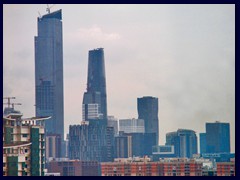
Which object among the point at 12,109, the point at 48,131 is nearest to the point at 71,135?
the point at 48,131

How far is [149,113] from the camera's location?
7969cm

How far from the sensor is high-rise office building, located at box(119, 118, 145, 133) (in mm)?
78000

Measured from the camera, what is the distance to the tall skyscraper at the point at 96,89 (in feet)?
287

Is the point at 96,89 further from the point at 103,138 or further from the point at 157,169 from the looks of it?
the point at 157,169

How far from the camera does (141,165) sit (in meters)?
45.8

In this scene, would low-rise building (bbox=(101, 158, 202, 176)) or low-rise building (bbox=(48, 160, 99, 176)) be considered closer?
low-rise building (bbox=(101, 158, 202, 176))

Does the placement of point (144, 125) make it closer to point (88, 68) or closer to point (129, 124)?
point (129, 124)

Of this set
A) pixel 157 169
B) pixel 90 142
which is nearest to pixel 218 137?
pixel 90 142

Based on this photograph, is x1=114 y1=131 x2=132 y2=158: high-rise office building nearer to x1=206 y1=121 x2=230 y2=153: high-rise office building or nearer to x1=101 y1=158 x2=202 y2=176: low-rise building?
x1=206 y1=121 x2=230 y2=153: high-rise office building

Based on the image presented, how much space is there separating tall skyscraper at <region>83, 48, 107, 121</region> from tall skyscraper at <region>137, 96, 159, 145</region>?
4933 mm

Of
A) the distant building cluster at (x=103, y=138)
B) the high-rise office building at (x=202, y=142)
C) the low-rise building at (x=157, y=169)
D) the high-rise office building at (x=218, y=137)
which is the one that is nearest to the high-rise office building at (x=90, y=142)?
the distant building cluster at (x=103, y=138)

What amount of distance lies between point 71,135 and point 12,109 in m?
49.0

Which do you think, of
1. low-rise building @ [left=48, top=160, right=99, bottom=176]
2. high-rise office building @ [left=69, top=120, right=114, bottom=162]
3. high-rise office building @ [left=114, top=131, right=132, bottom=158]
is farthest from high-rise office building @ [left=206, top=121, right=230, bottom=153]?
low-rise building @ [left=48, top=160, right=99, bottom=176]

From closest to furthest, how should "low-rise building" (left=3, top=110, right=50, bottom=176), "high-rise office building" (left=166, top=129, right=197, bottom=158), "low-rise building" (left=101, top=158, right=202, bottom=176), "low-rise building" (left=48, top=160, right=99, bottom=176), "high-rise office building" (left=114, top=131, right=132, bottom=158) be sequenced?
"low-rise building" (left=3, top=110, right=50, bottom=176)
"low-rise building" (left=101, top=158, right=202, bottom=176)
"low-rise building" (left=48, top=160, right=99, bottom=176)
"high-rise office building" (left=114, top=131, right=132, bottom=158)
"high-rise office building" (left=166, top=129, right=197, bottom=158)
